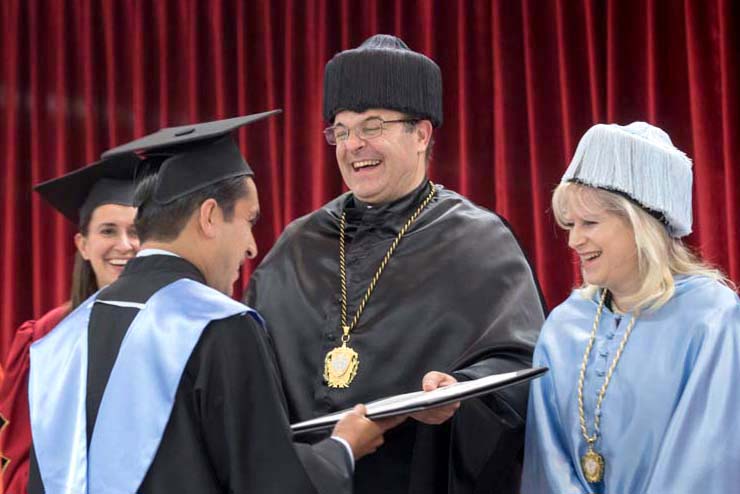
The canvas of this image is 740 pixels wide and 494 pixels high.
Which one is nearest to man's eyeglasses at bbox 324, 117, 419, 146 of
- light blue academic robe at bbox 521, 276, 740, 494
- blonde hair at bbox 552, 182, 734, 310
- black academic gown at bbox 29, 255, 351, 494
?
blonde hair at bbox 552, 182, 734, 310

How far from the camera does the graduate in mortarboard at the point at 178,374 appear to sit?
265 centimetres

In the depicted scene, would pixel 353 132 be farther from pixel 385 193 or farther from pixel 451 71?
pixel 451 71

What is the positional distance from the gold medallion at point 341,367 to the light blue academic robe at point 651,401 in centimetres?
64

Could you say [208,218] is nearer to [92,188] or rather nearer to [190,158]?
[190,158]

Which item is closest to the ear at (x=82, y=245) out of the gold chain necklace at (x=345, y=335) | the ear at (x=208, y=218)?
the gold chain necklace at (x=345, y=335)

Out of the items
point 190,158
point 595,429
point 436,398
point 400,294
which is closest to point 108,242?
point 400,294

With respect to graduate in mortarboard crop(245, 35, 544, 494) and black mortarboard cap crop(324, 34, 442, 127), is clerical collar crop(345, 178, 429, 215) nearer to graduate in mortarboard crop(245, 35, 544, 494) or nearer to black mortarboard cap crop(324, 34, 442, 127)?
graduate in mortarboard crop(245, 35, 544, 494)

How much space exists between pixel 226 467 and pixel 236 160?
0.83m

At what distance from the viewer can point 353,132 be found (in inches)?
153

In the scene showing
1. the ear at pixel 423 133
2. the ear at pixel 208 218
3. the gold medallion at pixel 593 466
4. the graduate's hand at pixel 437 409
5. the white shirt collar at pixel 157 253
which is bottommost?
the gold medallion at pixel 593 466

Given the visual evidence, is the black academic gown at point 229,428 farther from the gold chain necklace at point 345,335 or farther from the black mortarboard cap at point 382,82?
the black mortarboard cap at point 382,82

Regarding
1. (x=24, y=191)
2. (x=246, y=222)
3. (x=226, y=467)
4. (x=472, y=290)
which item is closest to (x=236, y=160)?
(x=246, y=222)

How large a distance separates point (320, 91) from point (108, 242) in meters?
2.19

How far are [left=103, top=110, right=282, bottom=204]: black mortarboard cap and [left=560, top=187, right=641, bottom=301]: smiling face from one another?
0.95 metres
